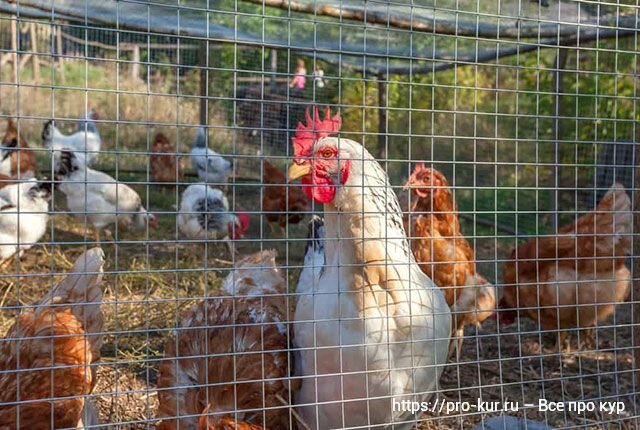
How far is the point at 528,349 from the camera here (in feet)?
15.7

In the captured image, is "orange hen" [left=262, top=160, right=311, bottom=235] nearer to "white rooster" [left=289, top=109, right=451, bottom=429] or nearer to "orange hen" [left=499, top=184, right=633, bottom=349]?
"orange hen" [left=499, top=184, right=633, bottom=349]

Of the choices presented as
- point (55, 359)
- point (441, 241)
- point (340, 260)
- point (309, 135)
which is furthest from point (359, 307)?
point (441, 241)

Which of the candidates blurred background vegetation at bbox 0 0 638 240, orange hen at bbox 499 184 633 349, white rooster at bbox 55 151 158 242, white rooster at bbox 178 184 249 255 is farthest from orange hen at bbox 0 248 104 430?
white rooster at bbox 55 151 158 242

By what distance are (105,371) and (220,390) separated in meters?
1.28

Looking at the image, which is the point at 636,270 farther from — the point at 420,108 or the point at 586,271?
the point at 420,108

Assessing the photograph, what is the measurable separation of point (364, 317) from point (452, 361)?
2.15m

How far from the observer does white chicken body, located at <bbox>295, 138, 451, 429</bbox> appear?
2385mm

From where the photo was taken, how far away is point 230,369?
261 cm

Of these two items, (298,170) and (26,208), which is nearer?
(298,170)

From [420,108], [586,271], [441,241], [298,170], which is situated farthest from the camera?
[420,108]

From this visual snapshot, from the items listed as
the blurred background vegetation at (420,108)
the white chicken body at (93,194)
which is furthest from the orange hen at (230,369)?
the white chicken body at (93,194)

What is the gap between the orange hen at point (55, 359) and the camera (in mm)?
2436

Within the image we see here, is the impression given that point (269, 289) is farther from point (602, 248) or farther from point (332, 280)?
point (602, 248)

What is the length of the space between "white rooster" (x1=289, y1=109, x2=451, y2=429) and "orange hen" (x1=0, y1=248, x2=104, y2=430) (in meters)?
0.84
